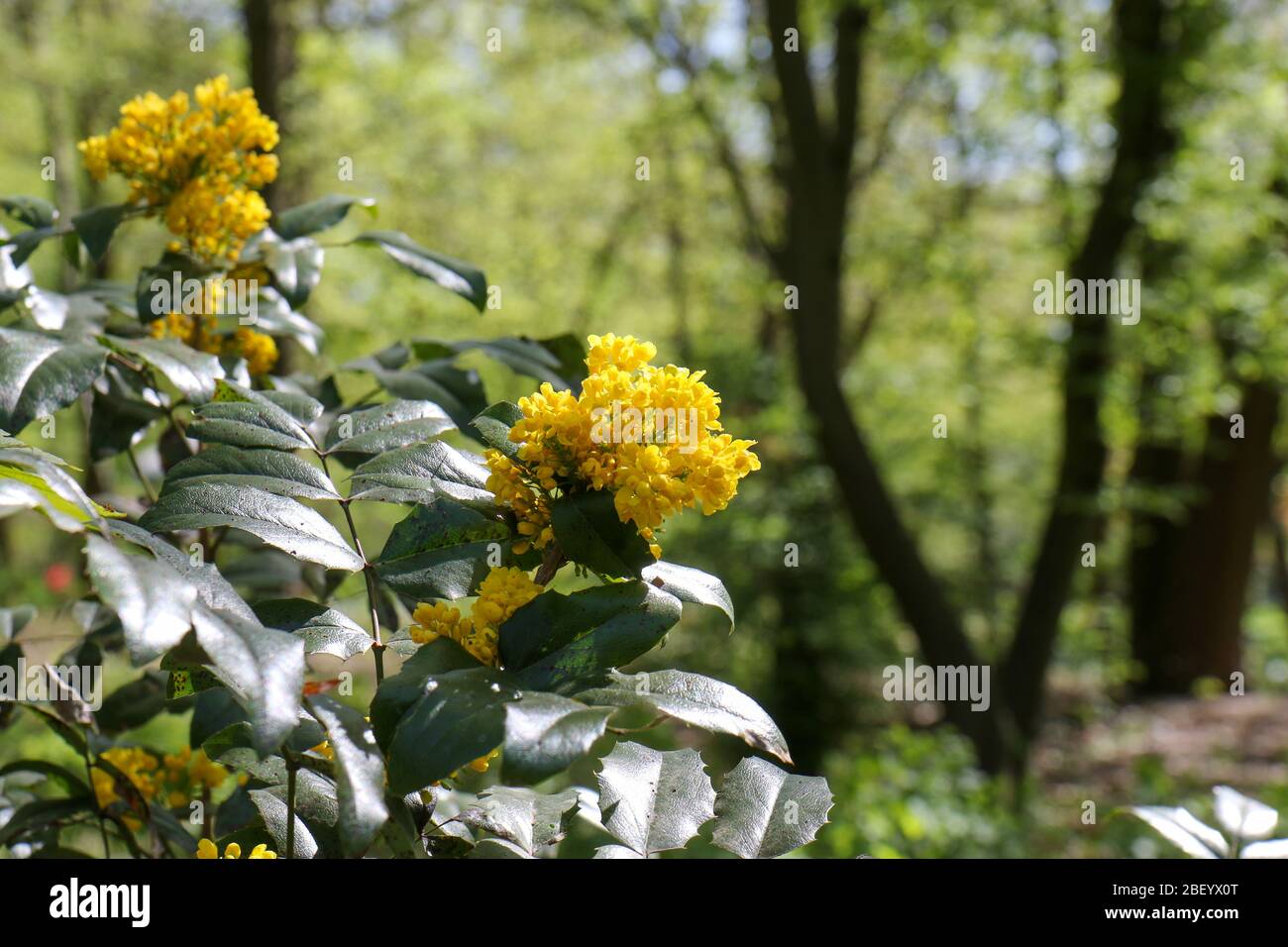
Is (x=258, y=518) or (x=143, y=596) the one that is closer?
(x=143, y=596)

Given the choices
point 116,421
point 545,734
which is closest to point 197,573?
point 545,734

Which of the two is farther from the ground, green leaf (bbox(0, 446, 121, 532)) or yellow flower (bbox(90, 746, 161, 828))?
green leaf (bbox(0, 446, 121, 532))

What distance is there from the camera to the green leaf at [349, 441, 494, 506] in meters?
1.06

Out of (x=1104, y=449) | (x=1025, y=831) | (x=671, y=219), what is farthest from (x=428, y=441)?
(x=671, y=219)

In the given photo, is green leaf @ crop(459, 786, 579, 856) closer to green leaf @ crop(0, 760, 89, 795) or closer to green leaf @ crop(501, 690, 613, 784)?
green leaf @ crop(501, 690, 613, 784)

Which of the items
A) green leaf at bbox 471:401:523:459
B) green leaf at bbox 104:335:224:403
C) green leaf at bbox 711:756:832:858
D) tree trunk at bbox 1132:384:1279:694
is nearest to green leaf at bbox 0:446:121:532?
green leaf at bbox 471:401:523:459

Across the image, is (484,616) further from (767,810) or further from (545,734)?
(767,810)

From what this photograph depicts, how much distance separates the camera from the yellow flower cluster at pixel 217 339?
160cm

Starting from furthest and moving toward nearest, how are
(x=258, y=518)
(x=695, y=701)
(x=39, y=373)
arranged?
(x=39, y=373)
(x=258, y=518)
(x=695, y=701)

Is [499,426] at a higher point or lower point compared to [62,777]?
higher

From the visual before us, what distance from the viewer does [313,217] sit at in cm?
166

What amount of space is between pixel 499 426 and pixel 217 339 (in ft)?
2.53

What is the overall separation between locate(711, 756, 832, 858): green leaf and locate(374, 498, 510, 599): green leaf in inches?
12.6

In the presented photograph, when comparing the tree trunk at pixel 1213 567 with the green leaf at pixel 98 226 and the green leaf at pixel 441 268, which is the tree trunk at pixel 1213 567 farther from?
the green leaf at pixel 98 226
